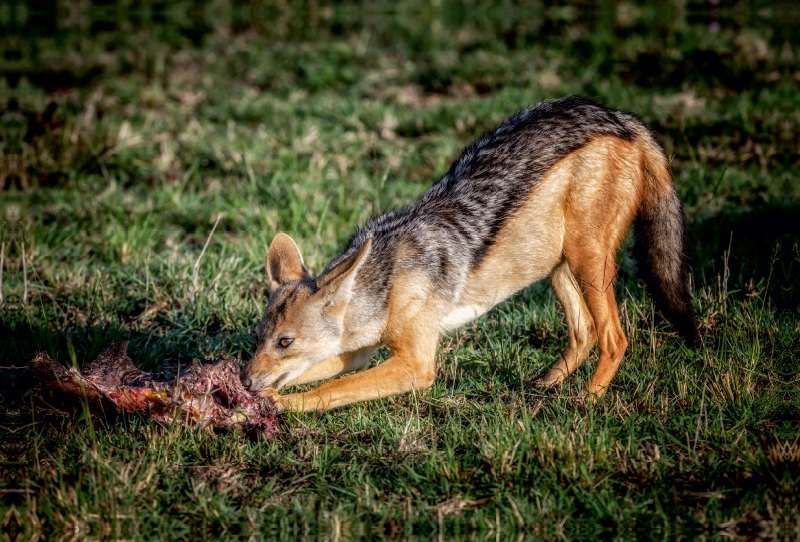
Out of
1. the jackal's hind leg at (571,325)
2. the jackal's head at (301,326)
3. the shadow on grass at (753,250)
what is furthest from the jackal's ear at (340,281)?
the shadow on grass at (753,250)

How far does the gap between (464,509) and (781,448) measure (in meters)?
1.53

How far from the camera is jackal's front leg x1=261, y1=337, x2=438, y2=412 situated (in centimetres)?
462

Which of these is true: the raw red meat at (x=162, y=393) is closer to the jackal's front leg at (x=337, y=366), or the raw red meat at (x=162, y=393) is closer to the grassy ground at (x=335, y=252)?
the grassy ground at (x=335, y=252)

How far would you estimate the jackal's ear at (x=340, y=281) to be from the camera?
4.67 metres

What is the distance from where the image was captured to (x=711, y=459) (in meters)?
3.89

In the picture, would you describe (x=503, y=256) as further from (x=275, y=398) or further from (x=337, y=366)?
(x=275, y=398)

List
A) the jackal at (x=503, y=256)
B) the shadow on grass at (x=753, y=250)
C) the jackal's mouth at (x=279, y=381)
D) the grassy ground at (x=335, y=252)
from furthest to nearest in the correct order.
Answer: the shadow on grass at (x=753, y=250) < the jackal at (x=503, y=256) < the jackal's mouth at (x=279, y=381) < the grassy ground at (x=335, y=252)

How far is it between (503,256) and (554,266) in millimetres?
398

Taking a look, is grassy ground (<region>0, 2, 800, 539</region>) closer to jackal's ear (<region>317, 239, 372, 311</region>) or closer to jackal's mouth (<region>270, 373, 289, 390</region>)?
jackal's mouth (<region>270, 373, 289, 390</region>)

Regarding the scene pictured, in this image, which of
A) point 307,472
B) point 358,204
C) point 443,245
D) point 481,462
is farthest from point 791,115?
point 307,472

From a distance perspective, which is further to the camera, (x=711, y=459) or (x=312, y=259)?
(x=312, y=259)

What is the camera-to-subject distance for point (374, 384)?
187 inches

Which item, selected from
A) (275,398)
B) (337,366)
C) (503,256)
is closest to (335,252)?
(337,366)

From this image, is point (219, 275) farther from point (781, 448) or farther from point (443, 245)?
point (781, 448)
